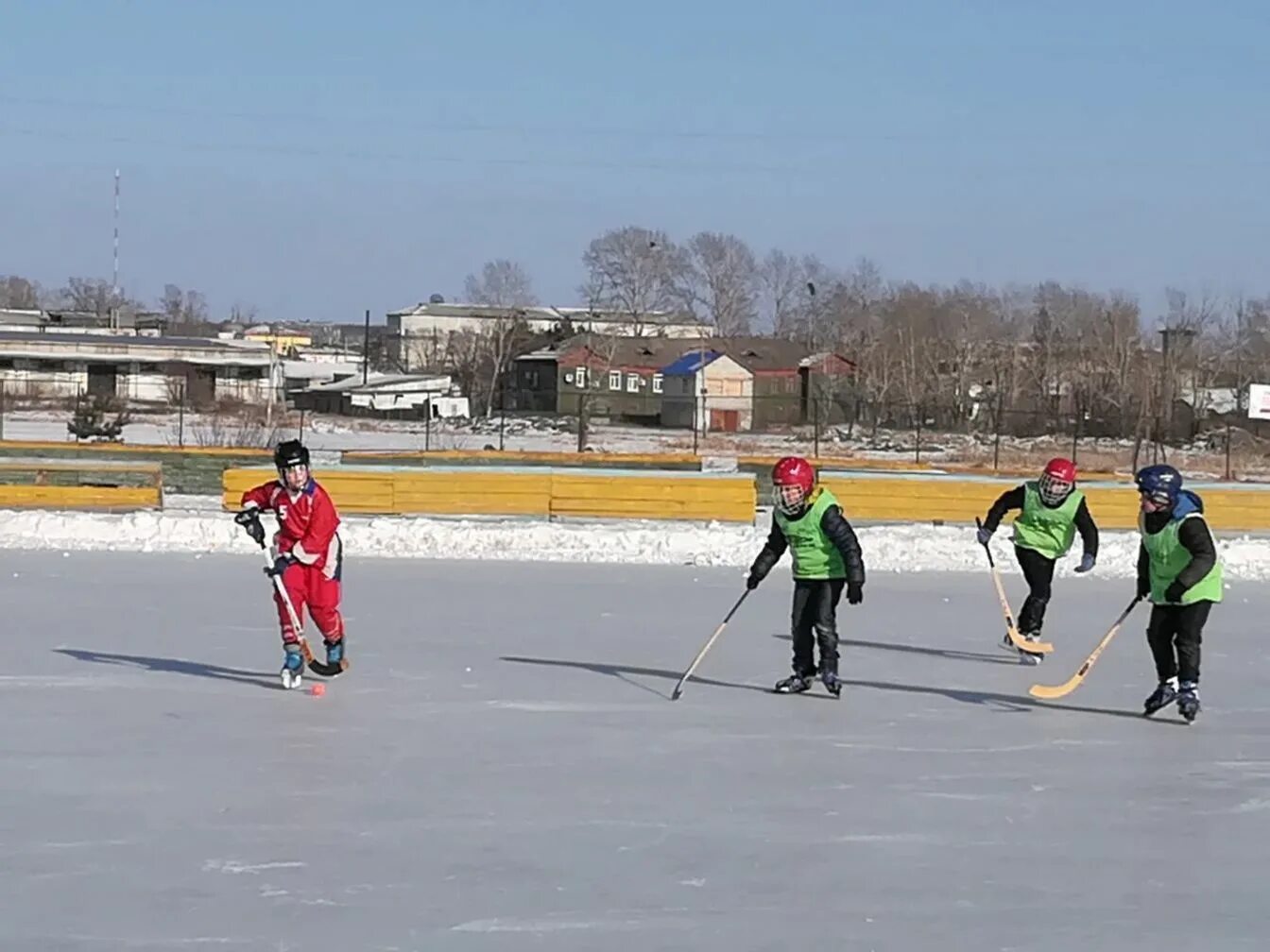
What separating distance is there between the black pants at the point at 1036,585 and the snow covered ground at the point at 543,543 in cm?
695

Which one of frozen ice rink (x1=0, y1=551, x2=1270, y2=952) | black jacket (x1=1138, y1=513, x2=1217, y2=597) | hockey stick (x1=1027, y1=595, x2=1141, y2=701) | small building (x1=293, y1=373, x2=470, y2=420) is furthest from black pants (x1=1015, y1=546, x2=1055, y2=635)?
small building (x1=293, y1=373, x2=470, y2=420)

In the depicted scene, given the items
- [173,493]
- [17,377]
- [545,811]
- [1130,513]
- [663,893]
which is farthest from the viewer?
[17,377]

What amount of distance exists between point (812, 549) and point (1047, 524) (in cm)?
296

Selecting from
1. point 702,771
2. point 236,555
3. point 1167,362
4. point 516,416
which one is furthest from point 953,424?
point 702,771

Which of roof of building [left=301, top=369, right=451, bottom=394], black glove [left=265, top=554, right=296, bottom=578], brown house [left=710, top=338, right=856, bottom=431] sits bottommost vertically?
black glove [left=265, top=554, right=296, bottom=578]

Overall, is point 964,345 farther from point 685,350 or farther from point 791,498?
point 791,498

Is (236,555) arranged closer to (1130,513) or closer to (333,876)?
(1130,513)

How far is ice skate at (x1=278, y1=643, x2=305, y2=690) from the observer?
392 inches

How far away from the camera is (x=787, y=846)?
673 centimetres

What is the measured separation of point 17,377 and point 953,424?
37966mm

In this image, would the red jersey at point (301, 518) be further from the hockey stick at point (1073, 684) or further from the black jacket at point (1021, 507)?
the black jacket at point (1021, 507)

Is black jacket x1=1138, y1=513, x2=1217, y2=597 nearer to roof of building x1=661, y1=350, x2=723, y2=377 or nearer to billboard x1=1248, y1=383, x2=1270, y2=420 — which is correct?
billboard x1=1248, y1=383, x2=1270, y2=420

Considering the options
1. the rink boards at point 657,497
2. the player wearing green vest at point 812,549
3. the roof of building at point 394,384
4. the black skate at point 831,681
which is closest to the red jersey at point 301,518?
the player wearing green vest at point 812,549

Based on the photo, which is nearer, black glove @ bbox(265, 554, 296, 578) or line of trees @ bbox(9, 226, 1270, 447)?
black glove @ bbox(265, 554, 296, 578)
